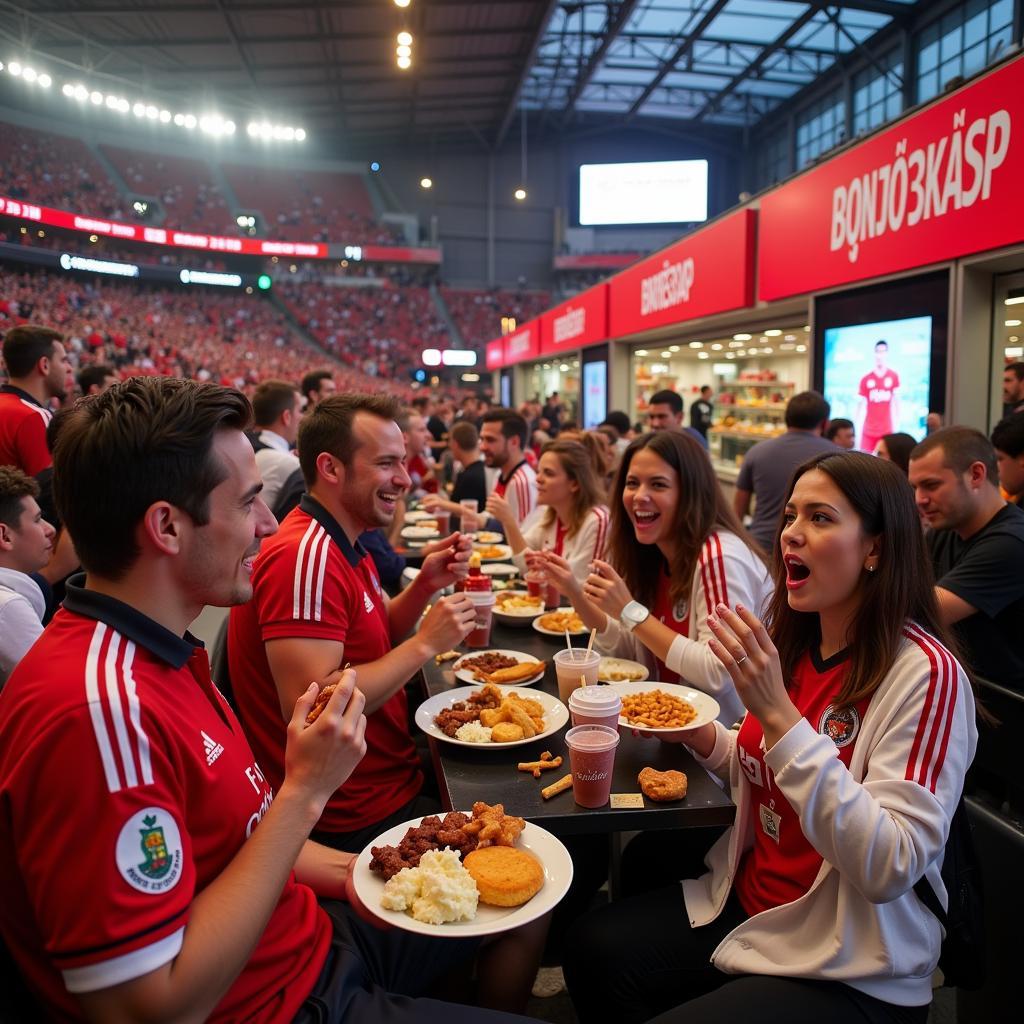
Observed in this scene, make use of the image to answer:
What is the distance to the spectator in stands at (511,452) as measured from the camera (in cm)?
581

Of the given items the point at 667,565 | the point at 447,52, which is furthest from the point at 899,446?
the point at 447,52

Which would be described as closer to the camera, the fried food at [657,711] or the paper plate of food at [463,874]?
the paper plate of food at [463,874]

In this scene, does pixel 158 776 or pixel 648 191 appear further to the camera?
pixel 648 191

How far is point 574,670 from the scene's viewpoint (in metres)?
2.34

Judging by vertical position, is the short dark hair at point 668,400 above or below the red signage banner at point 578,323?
below

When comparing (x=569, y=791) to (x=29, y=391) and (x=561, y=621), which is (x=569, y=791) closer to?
Answer: (x=561, y=621)

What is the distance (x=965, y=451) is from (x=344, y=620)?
7.57ft

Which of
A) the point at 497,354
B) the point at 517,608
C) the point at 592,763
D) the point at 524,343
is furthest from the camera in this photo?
the point at 497,354

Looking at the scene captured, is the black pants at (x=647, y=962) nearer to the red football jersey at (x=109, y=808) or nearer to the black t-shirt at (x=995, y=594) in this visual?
the red football jersey at (x=109, y=808)

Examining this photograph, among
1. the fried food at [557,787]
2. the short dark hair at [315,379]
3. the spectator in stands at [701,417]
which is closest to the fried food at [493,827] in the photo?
the fried food at [557,787]

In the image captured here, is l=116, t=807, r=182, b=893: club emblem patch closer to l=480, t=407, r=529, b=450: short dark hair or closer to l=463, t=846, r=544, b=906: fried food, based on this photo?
l=463, t=846, r=544, b=906: fried food

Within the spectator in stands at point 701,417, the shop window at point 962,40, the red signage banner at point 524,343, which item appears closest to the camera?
the spectator in stands at point 701,417

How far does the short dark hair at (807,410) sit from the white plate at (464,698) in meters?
3.67

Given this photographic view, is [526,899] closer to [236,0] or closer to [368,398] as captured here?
[368,398]
